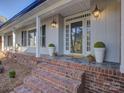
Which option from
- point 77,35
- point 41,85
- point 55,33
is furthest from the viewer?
point 55,33

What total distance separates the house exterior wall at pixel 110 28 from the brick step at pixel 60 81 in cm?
179

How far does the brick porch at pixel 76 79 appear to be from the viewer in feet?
12.7

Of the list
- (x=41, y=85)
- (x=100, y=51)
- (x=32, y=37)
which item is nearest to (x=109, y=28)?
(x=100, y=51)

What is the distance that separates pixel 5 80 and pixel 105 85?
15.5 feet

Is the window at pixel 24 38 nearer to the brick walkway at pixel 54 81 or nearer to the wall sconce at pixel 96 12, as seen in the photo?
the brick walkway at pixel 54 81

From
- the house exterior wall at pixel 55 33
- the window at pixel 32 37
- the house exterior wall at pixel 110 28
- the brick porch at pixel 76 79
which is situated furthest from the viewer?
the window at pixel 32 37

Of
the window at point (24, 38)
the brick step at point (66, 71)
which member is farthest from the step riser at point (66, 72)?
the window at point (24, 38)

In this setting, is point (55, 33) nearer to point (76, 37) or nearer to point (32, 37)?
point (76, 37)

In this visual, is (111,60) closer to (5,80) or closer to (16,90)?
(16,90)

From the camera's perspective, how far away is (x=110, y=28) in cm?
536

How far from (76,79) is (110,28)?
2.22m

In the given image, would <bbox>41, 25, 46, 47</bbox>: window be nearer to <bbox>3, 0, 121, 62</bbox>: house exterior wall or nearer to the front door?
the front door

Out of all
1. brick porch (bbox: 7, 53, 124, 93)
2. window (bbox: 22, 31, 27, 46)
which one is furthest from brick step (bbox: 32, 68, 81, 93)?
window (bbox: 22, 31, 27, 46)

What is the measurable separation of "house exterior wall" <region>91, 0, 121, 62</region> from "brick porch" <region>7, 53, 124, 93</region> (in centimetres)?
77
